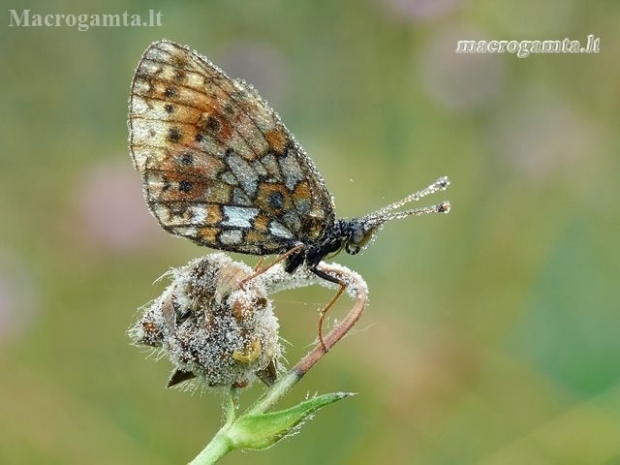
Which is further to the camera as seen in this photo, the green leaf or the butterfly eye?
the butterfly eye

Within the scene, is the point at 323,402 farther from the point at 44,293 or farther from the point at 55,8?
the point at 55,8

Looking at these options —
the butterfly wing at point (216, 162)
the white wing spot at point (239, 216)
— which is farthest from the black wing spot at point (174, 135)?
the white wing spot at point (239, 216)

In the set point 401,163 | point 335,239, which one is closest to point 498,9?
point 401,163

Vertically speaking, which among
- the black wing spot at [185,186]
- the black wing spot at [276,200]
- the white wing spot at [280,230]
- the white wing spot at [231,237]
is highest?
the black wing spot at [276,200]

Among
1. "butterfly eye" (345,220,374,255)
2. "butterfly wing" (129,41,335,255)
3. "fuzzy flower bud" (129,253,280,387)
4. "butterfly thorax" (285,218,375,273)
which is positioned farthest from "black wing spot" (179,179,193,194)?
"butterfly eye" (345,220,374,255)

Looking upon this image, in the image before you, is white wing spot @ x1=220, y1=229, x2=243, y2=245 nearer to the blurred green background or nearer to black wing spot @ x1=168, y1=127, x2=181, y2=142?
black wing spot @ x1=168, y1=127, x2=181, y2=142

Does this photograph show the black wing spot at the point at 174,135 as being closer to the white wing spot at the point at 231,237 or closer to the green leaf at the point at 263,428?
the white wing spot at the point at 231,237
